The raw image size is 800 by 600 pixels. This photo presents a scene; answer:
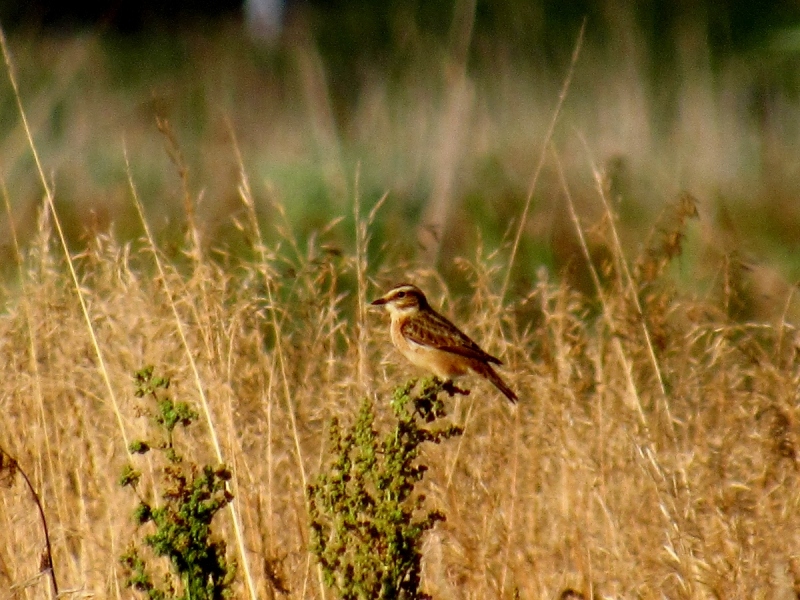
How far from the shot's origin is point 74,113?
1250 centimetres

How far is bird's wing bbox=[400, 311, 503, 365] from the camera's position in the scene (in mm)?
5418

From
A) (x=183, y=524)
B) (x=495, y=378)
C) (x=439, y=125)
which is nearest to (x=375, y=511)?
(x=183, y=524)

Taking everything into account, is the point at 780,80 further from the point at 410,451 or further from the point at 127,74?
the point at 410,451

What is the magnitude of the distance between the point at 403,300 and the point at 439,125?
15.9 feet

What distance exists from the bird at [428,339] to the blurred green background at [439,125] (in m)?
0.66

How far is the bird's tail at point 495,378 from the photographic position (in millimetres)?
5258

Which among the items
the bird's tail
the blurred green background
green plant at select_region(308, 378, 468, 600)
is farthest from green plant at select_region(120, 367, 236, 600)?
the bird's tail

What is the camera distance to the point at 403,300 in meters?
5.65

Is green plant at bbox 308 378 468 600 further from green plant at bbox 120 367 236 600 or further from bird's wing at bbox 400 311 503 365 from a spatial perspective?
bird's wing at bbox 400 311 503 365

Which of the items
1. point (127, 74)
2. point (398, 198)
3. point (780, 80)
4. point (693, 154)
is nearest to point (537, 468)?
point (398, 198)

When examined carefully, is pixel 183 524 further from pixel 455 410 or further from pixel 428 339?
pixel 428 339

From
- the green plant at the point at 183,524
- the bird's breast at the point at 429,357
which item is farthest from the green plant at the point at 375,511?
the bird's breast at the point at 429,357

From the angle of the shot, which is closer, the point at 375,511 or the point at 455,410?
the point at 375,511

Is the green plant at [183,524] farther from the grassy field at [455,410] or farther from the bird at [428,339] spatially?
the bird at [428,339]
